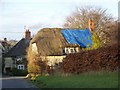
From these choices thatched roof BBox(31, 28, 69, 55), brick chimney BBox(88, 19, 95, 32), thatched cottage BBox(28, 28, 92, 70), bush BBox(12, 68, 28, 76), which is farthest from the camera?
bush BBox(12, 68, 28, 76)

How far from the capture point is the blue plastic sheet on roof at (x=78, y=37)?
209 ft

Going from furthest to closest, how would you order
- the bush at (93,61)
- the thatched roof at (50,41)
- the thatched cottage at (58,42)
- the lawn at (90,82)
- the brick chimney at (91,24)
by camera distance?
1. the brick chimney at (91,24)
2. the thatched roof at (50,41)
3. the thatched cottage at (58,42)
4. the bush at (93,61)
5. the lawn at (90,82)

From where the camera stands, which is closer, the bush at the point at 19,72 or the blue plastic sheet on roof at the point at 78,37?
the blue plastic sheet on roof at the point at 78,37

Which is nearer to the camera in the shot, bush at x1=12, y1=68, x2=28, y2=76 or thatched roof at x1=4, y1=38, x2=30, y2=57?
bush at x1=12, y1=68, x2=28, y2=76

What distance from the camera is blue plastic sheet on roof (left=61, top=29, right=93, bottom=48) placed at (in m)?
63.7

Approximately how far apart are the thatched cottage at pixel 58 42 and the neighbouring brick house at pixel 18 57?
13.8 meters

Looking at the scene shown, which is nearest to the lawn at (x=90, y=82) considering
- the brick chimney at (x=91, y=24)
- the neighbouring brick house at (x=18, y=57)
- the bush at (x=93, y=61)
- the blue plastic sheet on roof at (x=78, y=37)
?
the bush at (x=93, y=61)

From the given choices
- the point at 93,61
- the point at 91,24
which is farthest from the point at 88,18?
the point at 93,61

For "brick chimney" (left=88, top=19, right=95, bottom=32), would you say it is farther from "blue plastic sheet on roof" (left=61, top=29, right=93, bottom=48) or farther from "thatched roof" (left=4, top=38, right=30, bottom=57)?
"thatched roof" (left=4, top=38, right=30, bottom=57)

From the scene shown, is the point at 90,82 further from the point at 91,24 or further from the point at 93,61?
the point at 91,24

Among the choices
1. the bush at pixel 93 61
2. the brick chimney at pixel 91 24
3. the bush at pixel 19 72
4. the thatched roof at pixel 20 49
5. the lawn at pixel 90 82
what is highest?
the brick chimney at pixel 91 24

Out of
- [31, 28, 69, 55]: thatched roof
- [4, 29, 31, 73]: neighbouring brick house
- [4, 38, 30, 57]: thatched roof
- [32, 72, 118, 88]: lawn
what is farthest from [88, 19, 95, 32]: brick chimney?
[32, 72, 118, 88]: lawn

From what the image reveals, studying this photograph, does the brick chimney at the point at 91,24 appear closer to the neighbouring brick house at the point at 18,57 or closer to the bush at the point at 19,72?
the bush at the point at 19,72

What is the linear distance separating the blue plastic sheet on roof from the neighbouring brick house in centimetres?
1612
